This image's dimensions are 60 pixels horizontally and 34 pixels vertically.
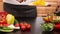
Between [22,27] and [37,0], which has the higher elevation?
[37,0]

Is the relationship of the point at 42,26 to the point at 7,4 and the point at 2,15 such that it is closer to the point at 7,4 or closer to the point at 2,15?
the point at 2,15

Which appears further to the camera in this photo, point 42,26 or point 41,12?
point 41,12

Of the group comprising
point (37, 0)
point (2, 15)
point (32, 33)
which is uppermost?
point (37, 0)

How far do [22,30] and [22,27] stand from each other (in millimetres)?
27

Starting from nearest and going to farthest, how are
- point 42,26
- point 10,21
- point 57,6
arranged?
point 42,26, point 10,21, point 57,6

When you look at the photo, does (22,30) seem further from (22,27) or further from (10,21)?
(10,21)

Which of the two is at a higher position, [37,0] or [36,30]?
[37,0]

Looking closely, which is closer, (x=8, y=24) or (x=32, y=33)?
(x=32, y=33)

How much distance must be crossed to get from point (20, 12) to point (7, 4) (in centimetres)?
28

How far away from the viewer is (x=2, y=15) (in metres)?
1.74

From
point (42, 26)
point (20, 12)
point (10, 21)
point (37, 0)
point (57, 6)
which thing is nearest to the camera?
point (37, 0)

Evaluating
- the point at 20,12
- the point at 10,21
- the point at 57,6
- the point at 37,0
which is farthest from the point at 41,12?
the point at 37,0

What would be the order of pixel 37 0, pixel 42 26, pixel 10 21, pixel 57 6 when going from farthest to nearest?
pixel 57 6 < pixel 10 21 < pixel 42 26 < pixel 37 0

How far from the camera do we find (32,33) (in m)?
1.53
